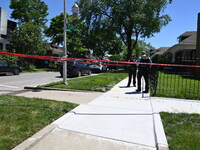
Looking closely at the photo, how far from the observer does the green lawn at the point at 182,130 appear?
3.18 meters

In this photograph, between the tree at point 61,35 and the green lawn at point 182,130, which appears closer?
the green lawn at point 182,130

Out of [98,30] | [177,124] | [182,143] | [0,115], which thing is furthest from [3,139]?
[98,30]

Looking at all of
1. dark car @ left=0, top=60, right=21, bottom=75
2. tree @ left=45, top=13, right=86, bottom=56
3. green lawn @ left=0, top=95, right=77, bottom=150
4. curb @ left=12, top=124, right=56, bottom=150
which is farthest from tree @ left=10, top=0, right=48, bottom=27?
curb @ left=12, top=124, right=56, bottom=150

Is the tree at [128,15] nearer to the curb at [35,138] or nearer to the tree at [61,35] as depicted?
the tree at [61,35]

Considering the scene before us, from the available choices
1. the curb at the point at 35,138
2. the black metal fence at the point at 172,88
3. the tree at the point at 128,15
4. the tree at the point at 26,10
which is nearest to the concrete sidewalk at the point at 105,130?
the curb at the point at 35,138

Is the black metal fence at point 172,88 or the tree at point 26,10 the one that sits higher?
the tree at point 26,10

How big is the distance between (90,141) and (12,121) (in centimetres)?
185

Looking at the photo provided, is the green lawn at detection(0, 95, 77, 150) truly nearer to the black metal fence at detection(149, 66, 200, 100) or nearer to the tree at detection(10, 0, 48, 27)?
the black metal fence at detection(149, 66, 200, 100)

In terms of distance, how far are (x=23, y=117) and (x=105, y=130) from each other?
1.93m

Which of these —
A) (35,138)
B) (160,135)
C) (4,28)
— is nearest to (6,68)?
(35,138)

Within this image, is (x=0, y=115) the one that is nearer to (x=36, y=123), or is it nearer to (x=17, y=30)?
(x=36, y=123)

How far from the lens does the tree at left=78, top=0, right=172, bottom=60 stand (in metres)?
26.5

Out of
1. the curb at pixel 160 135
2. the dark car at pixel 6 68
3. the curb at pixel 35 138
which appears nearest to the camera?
the curb at pixel 35 138

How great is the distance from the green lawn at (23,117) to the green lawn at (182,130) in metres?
2.56
